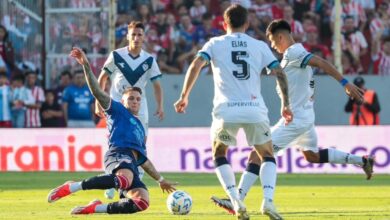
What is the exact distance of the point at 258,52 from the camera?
12164mm

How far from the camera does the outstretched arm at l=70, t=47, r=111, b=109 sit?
39.5ft

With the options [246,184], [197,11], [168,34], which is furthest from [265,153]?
[197,11]

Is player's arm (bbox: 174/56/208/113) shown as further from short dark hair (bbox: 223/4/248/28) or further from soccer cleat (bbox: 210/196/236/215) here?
soccer cleat (bbox: 210/196/236/215)

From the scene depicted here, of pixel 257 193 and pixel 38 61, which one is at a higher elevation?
pixel 38 61

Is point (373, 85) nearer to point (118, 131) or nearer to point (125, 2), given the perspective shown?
point (125, 2)

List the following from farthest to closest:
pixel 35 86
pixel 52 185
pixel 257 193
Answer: pixel 35 86 → pixel 52 185 → pixel 257 193

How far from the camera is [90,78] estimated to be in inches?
486

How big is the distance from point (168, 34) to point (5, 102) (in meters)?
4.12

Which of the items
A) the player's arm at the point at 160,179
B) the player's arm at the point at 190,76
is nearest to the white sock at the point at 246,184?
the player's arm at the point at 160,179

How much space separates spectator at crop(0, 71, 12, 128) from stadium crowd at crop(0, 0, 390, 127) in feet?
0.85

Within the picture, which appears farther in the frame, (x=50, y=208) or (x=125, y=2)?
(x=125, y=2)

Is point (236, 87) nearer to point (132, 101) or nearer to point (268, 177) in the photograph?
point (268, 177)

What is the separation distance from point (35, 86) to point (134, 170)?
13.9m

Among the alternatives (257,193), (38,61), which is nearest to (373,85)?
(38,61)
